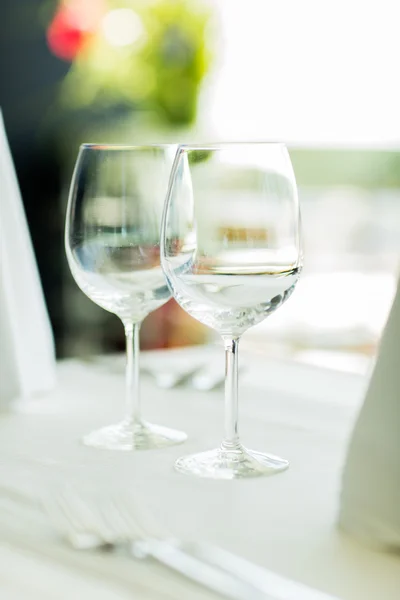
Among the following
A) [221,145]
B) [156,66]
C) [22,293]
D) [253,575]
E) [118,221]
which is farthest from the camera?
[156,66]

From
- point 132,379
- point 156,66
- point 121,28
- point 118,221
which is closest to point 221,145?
point 118,221

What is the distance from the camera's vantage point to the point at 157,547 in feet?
1.86

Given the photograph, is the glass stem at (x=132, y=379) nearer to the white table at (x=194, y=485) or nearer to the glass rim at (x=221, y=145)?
the white table at (x=194, y=485)

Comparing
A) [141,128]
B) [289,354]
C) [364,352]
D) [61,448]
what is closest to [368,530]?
[61,448]

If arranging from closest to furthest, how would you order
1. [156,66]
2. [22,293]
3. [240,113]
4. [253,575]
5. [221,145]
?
[253,575]
[221,145]
[22,293]
[156,66]
[240,113]

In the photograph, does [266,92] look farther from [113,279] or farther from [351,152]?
[113,279]

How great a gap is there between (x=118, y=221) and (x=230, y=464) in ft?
0.75

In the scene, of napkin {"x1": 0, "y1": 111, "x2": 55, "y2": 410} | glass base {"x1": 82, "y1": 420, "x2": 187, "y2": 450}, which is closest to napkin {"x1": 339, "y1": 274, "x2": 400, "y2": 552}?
glass base {"x1": 82, "y1": 420, "x2": 187, "y2": 450}

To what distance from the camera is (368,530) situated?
576mm

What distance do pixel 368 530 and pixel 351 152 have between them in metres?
3.65

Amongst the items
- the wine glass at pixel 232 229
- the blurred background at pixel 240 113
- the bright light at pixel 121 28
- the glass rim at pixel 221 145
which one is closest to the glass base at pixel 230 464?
the wine glass at pixel 232 229

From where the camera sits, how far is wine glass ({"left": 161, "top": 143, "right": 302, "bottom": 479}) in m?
0.71

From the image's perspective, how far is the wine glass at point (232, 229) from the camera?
71 cm

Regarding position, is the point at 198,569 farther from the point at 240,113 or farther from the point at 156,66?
the point at 240,113
